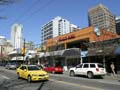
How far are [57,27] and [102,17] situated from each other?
37456 mm

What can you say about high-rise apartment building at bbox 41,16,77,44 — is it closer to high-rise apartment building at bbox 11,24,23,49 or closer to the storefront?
the storefront

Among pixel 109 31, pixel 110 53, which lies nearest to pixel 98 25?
pixel 109 31

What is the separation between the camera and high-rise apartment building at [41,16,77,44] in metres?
→ 64.6

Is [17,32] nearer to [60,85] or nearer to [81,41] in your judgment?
[81,41]

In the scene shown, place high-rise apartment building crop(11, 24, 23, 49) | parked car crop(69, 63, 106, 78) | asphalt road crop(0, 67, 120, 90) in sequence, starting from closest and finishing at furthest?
asphalt road crop(0, 67, 120, 90) < parked car crop(69, 63, 106, 78) < high-rise apartment building crop(11, 24, 23, 49)

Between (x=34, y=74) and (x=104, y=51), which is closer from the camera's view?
(x=34, y=74)

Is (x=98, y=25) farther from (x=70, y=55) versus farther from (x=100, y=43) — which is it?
(x=70, y=55)

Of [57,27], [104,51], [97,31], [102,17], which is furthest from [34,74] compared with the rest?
[57,27]

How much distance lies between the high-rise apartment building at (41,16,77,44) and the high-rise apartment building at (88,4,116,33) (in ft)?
61.6

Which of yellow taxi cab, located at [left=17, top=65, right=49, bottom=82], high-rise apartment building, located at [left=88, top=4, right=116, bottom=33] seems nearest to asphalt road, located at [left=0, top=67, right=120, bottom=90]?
yellow taxi cab, located at [left=17, top=65, right=49, bottom=82]

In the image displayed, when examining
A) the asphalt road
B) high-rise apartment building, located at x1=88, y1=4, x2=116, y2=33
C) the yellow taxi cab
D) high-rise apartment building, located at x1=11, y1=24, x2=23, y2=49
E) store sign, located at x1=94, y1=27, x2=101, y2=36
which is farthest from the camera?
high-rise apartment building, located at x1=11, y1=24, x2=23, y2=49

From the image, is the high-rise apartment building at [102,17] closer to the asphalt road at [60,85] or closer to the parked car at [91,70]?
the parked car at [91,70]

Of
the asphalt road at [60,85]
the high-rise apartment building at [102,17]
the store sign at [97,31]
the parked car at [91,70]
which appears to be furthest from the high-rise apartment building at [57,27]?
the asphalt road at [60,85]

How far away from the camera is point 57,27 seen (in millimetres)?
71250
